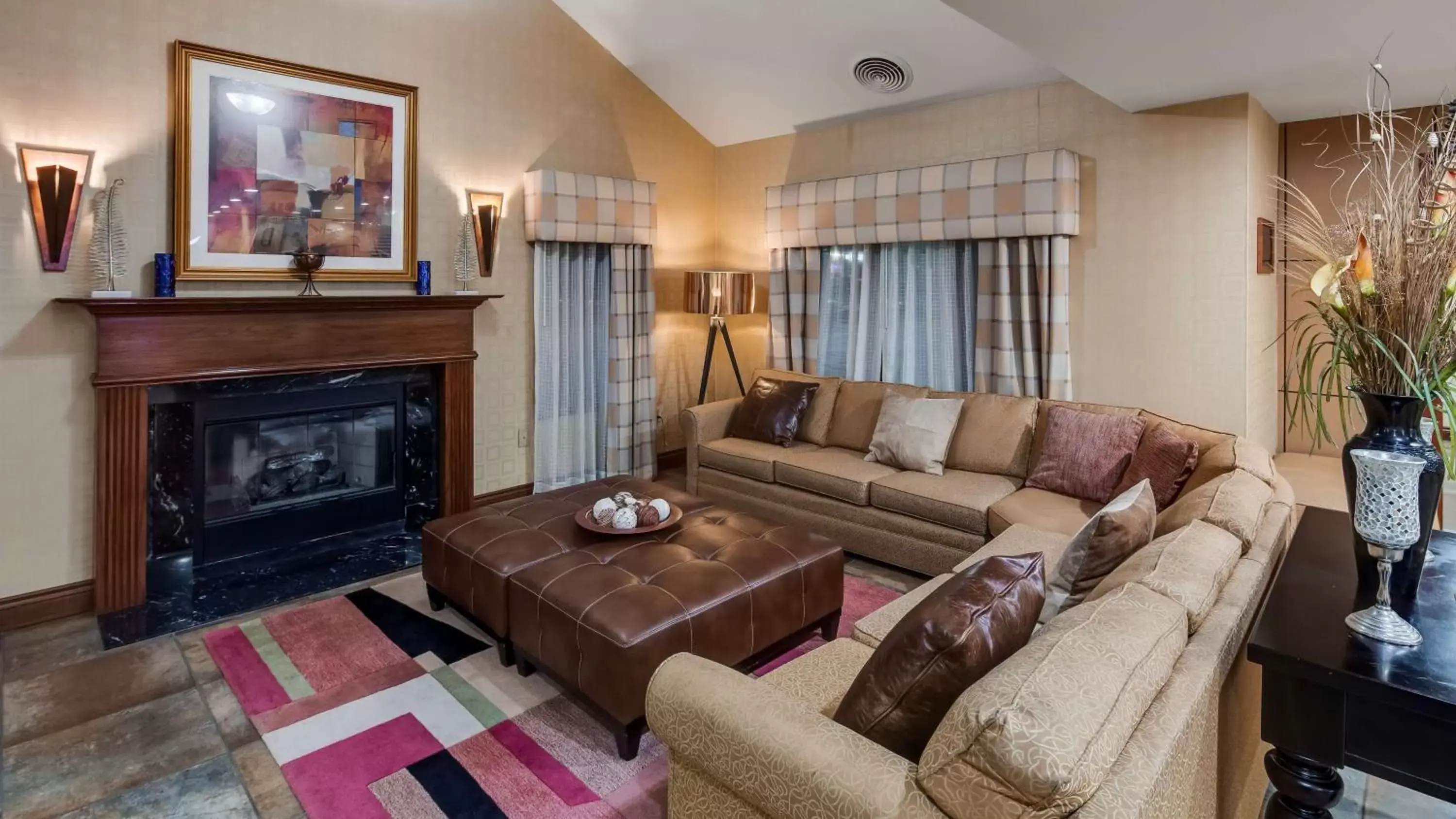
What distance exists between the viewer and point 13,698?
2551 millimetres

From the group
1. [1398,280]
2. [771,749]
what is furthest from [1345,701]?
[771,749]

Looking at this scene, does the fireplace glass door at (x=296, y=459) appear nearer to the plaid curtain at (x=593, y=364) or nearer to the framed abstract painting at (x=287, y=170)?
the framed abstract painting at (x=287, y=170)

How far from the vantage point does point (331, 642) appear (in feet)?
9.76

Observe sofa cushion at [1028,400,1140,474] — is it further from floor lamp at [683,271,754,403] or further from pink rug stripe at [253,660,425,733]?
pink rug stripe at [253,660,425,733]

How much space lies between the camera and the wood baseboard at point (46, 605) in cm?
309

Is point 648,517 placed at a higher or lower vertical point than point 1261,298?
lower

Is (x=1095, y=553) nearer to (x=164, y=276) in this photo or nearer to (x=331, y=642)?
(x=331, y=642)

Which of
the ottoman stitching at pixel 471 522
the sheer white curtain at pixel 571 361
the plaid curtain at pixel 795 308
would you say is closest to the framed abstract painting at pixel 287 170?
the sheer white curtain at pixel 571 361

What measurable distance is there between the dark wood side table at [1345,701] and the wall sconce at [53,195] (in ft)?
13.7

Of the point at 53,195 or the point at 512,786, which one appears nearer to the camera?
the point at 512,786

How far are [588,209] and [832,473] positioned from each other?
2.25 m

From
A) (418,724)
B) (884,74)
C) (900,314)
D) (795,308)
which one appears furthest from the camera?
(795,308)

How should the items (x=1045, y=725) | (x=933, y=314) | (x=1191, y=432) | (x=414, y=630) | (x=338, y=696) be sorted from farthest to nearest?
(x=933, y=314)
(x=1191, y=432)
(x=414, y=630)
(x=338, y=696)
(x=1045, y=725)

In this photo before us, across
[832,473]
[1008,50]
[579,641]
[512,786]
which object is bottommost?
[512,786]
